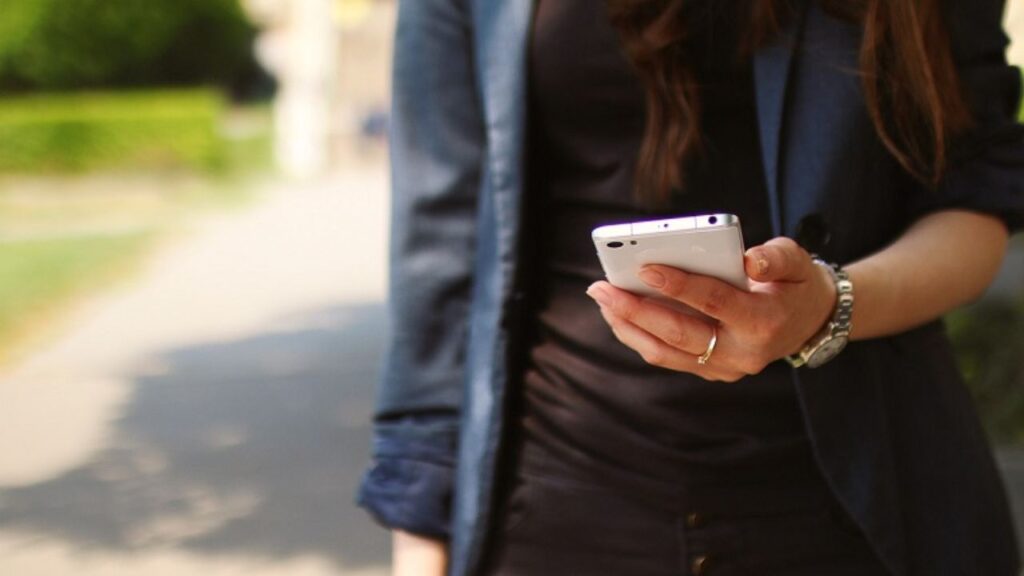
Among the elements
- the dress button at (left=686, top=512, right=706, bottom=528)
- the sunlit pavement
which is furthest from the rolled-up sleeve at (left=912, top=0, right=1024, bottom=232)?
the sunlit pavement

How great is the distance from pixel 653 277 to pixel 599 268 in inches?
14.5

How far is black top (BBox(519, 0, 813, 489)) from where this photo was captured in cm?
141

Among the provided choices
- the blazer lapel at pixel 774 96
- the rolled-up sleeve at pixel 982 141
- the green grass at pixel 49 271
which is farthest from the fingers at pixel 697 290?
the green grass at pixel 49 271

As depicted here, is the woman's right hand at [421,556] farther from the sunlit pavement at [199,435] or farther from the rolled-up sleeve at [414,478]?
the sunlit pavement at [199,435]

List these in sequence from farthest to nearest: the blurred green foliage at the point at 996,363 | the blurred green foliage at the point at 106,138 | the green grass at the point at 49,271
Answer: the blurred green foliage at the point at 106,138, the green grass at the point at 49,271, the blurred green foliage at the point at 996,363

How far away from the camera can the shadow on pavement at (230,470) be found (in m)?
5.27

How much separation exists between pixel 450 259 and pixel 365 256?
1204 cm

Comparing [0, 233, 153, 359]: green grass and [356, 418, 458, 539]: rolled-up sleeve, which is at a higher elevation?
[356, 418, 458, 539]: rolled-up sleeve

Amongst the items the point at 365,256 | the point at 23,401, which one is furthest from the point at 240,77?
the point at 23,401

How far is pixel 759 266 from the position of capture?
1.11 meters

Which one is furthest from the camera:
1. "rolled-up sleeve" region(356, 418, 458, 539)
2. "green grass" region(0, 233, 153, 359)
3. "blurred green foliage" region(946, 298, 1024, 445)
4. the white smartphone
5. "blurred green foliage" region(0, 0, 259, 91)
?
"blurred green foliage" region(0, 0, 259, 91)

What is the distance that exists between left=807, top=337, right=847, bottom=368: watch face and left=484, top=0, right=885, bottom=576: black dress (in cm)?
12

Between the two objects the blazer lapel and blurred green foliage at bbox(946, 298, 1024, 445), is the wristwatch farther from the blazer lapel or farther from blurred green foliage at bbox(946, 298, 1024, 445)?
blurred green foliage at bbox(946, 298, 1024, 445)

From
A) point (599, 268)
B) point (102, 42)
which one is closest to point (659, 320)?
point (599, 268)
